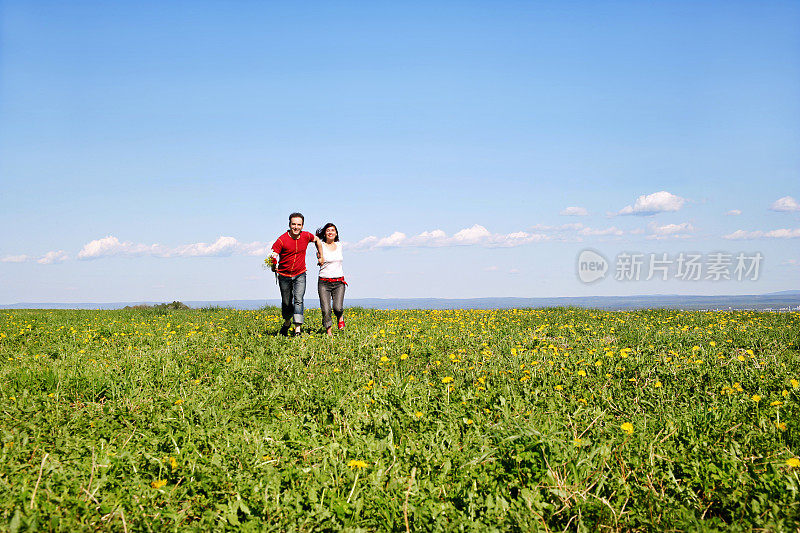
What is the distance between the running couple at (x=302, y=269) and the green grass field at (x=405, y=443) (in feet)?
10.6

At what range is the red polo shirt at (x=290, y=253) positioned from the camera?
10.4 metres

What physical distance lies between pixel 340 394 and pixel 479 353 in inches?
111

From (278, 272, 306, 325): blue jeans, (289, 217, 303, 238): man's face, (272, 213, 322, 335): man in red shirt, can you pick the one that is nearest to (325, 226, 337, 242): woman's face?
(272, 213, 322, 335): man in red shirt

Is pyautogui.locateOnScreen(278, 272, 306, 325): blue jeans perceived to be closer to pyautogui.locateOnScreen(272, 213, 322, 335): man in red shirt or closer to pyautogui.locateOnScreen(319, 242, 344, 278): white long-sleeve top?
pyautogui.locateOnScreen(272, 213, 322, 335): man in red shirt

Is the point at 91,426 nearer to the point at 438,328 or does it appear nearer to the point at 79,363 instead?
the point at 79,363

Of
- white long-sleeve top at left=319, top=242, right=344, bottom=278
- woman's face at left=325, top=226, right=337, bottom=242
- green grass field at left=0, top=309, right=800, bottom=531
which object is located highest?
woman's face at left=325, top=226, right=337, bottom=242

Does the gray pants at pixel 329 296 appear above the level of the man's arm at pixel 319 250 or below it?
below

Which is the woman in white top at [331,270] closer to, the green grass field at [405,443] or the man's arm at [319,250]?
the man's arm at [319,250]

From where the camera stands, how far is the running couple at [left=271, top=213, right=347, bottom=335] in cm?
1040

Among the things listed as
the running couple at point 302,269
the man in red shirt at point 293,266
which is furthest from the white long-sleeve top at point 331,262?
the man in red shirt at point 293,266

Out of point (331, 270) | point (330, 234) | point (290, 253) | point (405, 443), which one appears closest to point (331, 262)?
point (331, 270)

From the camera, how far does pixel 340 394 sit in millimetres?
5359

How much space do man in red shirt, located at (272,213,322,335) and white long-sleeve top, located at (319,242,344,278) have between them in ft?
1.22

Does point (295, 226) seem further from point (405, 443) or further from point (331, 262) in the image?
point (405, 443)
